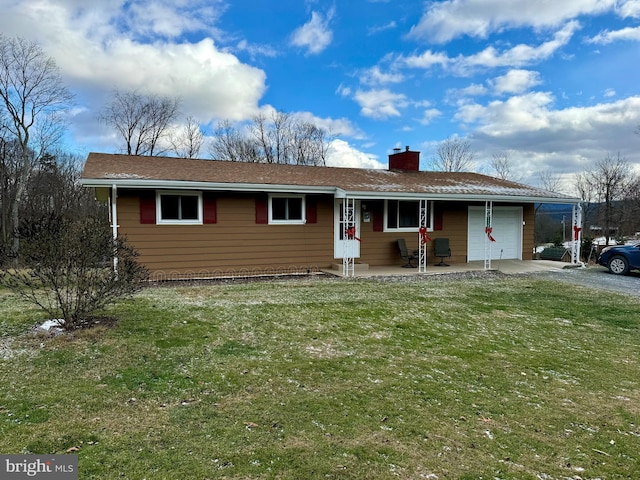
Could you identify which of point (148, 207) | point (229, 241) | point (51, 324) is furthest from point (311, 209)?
point (51, 324)

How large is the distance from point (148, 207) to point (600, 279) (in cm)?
1246

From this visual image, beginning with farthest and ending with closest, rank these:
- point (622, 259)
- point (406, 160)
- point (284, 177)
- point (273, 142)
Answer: point (273, 142), point (406, 160), point (622, 259), point (284, 177)

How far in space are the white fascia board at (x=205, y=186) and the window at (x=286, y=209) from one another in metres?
0.62

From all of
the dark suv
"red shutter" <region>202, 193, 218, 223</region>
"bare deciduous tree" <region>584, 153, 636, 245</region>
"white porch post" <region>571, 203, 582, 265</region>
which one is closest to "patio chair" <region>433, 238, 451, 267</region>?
"white porch post" <region>571, 203, 582, 265</region>

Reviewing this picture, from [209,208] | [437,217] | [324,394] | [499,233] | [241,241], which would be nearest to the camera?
[324,394]

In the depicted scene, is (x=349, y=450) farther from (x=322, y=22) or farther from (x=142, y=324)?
(x=322, y=22)

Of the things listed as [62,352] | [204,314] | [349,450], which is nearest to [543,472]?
[349,450]

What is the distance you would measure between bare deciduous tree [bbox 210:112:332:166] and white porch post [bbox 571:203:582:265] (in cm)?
2041

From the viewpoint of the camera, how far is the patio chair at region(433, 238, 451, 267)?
13062 mm

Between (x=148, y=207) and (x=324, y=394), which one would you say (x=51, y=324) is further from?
(x=148, y=207)

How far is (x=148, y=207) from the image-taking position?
10047 millimetres

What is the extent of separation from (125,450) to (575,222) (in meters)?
15.7

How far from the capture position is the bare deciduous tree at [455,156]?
33.6 m
